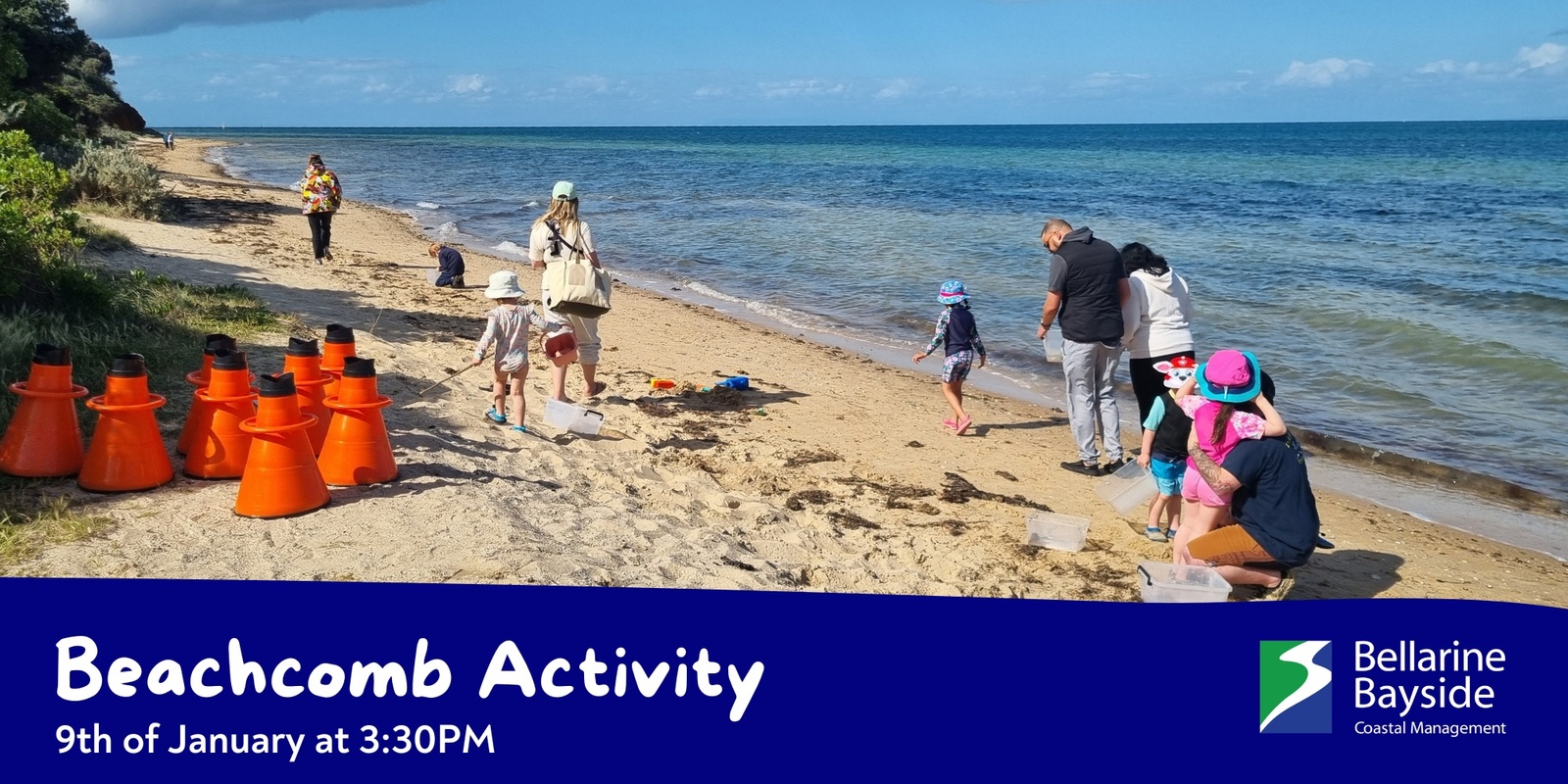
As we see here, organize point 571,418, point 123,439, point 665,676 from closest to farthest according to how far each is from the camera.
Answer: point 665,676
point 123,439
point 571,418

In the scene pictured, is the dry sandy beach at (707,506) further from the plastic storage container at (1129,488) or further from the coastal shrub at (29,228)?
the coastal shrub at (29,228)

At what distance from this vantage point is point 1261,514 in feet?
16.7

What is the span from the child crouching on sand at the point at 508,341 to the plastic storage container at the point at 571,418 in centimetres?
20

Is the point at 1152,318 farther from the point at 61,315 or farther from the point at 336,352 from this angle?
the point at 61,315

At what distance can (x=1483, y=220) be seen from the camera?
27.4 meters

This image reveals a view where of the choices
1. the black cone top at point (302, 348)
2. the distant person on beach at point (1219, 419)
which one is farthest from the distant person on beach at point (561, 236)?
the distant person on beach at point (1219, 419)

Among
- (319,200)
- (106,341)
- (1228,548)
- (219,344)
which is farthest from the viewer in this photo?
(319,200)

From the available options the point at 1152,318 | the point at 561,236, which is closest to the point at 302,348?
the point at 561,236

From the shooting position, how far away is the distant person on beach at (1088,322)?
7340 millimetres

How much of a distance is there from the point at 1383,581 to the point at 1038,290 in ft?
35.2

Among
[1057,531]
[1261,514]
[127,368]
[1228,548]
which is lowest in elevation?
[1057,531]

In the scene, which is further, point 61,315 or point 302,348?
point 61,315

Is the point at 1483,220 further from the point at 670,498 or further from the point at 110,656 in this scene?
the point at 110,656

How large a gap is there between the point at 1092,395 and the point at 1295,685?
13.0 feet
